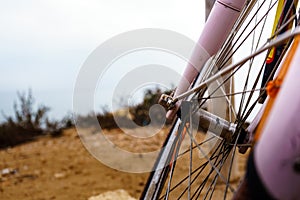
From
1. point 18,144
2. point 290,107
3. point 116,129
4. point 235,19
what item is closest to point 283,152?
point 290,107

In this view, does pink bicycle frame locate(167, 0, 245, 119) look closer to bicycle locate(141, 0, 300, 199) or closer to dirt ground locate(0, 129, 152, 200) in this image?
bicycle locate(141, 0, 300, 199)

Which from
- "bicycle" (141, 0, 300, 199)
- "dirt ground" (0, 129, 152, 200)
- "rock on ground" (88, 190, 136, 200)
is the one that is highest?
"bicycle" (141, 0, 300, 199)

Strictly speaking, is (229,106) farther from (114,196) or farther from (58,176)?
(58,176)

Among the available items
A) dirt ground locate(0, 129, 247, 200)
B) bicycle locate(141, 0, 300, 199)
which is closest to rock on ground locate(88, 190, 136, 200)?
dirt ground locate(0, 129, 247, 200)

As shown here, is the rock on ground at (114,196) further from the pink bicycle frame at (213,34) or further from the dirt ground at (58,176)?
the pink bicycle frame at (213,34)

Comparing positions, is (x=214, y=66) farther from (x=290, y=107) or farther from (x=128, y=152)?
(x=128, y=152)

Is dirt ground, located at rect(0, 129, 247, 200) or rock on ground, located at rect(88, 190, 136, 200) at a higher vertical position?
rock on ground, located at rect(88, 190, 136, 200)

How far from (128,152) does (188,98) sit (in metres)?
3.04

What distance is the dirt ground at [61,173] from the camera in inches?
125

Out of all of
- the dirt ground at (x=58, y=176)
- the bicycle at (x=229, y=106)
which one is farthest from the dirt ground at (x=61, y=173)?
the bicycle at (x=229, y=106)

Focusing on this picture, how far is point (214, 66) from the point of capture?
1.48m

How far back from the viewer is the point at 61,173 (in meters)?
3.75

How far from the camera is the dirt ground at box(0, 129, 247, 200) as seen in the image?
3166 millimetres

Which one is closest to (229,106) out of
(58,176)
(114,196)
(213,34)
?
(213,34)
